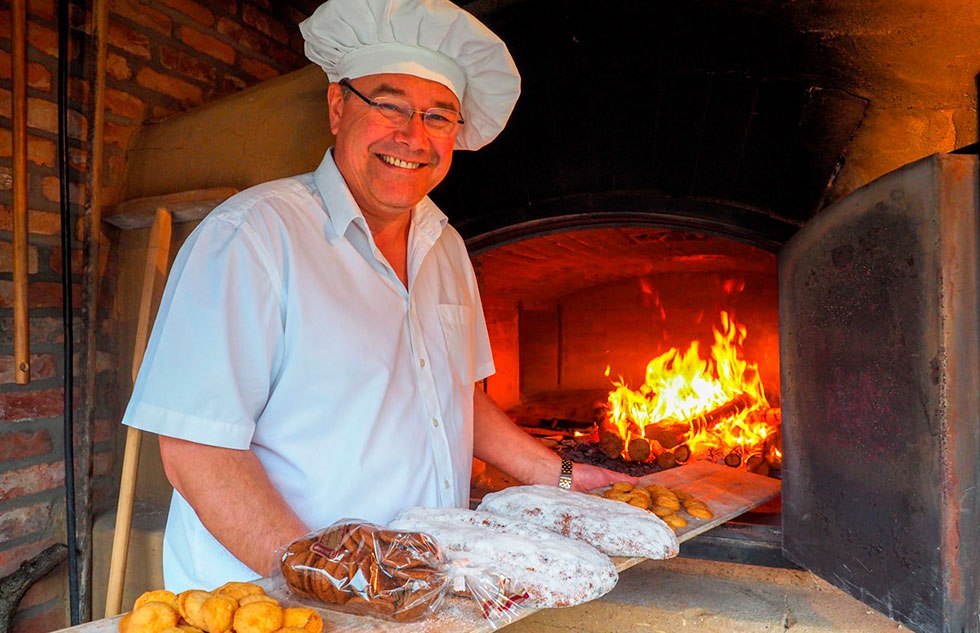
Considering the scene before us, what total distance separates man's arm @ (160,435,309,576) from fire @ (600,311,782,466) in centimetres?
193

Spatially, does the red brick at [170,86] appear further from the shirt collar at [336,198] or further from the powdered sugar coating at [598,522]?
the powdered sugar coating at [598,522]

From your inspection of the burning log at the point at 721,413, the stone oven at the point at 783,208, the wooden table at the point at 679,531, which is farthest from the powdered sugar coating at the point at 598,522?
the burning log at the point at 721,413

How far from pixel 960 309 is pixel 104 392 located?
260 centimetres

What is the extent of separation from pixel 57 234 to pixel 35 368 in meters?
0.45

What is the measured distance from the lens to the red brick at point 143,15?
2.46 meters

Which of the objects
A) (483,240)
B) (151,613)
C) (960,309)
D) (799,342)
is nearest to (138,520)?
(483,240)

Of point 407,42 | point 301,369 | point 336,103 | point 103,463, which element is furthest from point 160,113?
point 301,369

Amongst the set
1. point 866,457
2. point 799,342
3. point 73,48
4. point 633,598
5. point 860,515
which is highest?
point 73,48

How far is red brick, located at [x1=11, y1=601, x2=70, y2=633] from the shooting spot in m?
2.23

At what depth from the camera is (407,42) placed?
1.49 meters

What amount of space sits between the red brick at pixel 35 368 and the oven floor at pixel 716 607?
1697 millimetres

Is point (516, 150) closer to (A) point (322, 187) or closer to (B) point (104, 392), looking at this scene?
(A) point (322, 187)

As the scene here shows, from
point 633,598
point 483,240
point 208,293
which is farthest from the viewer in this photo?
point 483,240

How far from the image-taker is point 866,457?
151cm
